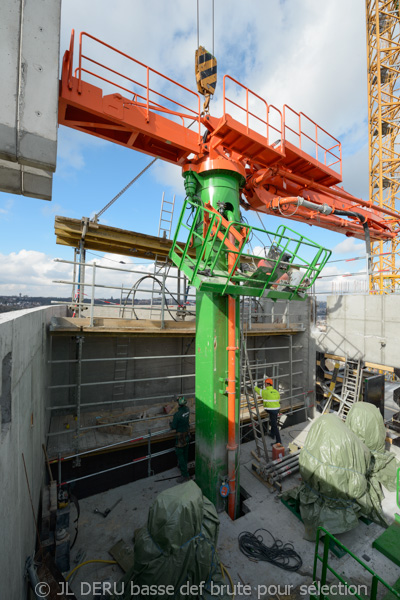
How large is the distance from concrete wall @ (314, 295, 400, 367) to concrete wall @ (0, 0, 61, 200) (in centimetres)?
914

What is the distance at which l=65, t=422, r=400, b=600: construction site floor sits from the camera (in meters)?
3.82

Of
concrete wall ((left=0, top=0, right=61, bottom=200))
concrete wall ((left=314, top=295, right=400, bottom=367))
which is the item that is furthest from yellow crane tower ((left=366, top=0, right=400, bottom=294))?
concrete wall ((left=0, top=0, right=61, bottom=200))

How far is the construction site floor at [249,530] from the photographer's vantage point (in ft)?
12.5

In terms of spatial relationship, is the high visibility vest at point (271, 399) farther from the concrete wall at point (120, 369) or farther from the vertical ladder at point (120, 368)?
the vertical ladder at point (120, 368)

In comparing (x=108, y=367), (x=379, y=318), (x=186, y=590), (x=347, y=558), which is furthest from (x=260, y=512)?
(x=379, y=318)

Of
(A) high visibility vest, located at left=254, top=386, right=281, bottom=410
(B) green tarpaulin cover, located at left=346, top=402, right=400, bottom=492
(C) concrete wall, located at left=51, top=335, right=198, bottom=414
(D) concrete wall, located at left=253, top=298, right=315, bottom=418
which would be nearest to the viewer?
(B) green tarpaulin cover, located at left=346, top=402, right=400, bottom=492

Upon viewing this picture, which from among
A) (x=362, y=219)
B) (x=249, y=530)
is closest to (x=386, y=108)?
(x=362, y=219)

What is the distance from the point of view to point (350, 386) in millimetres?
8219

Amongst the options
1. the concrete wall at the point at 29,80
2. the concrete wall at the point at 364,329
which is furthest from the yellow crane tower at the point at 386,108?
the concrete wall at the point at 29,80

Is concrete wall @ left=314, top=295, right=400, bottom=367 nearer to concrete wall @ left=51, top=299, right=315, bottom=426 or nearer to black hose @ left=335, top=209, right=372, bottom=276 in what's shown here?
concrete wall @ left=51, top=299, right=315, bottom=426

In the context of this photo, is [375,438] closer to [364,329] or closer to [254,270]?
[364,329]

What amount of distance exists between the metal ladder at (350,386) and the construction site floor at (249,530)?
2.71m

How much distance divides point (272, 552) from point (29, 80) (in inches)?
280

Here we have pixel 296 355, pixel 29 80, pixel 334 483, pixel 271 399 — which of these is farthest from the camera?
pixel 296 355
